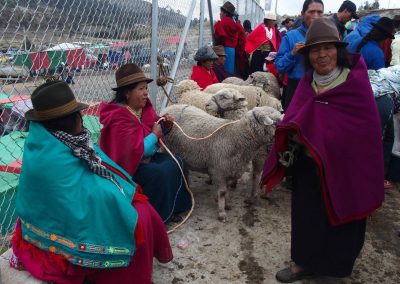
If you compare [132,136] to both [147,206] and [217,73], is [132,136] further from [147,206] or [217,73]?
[217,73]

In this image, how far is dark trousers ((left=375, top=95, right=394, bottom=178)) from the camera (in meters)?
3.47

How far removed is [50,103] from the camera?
1.86 metres

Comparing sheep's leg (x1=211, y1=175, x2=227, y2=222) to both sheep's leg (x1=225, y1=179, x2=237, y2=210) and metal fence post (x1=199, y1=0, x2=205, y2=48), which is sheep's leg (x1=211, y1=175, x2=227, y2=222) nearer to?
sheep's leg (x1=225, y1=179, x2=237, y2=210)

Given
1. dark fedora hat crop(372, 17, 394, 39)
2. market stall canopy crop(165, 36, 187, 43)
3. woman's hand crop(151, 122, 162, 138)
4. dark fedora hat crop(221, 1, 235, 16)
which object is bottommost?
woman's hand crop(151, 122, 162, 138)

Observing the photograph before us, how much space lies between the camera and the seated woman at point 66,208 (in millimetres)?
1856

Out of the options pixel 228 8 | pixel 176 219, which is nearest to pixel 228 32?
pixel 228 8

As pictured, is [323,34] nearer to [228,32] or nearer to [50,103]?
[50,103]

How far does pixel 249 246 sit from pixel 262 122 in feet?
3.64

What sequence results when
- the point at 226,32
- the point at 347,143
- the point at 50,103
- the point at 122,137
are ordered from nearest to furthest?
the point at 50,103, the point at 347,143, the point at 122,137, the point at 226,32

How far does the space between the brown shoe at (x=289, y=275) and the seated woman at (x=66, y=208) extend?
45.7 inches

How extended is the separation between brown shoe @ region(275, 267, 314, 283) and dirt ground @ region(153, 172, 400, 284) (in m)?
0.06

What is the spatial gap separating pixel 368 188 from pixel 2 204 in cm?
258

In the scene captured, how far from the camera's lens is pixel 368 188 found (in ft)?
7.34

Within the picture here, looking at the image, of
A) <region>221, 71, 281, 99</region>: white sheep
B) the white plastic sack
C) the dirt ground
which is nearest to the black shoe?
the dirt ground
